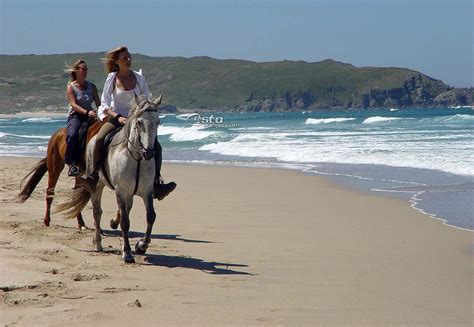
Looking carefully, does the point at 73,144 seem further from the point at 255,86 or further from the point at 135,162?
the point at 255,86

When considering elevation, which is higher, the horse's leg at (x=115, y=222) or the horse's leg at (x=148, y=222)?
the horse's leg at (x=148, y=222)

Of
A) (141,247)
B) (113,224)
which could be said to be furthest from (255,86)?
(141,247)

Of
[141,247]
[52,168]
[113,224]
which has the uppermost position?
[52,168]

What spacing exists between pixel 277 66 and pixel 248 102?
4032 centimetres

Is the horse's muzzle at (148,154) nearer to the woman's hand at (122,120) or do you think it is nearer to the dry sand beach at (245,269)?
the woman's hand at (122,120)

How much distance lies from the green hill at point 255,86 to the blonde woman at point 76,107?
121 meters

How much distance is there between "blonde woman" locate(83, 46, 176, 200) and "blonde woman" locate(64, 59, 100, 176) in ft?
1.99

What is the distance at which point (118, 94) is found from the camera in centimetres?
838

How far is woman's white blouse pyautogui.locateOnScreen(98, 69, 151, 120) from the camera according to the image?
837cm

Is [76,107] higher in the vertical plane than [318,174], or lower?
higher

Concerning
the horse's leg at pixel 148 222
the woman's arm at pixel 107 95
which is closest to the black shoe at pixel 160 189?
the horse's leg at pixel 148 222

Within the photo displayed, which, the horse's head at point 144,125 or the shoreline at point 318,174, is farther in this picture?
the shoreline at point 318,174

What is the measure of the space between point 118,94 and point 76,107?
3.43 feet

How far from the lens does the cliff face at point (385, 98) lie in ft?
463
